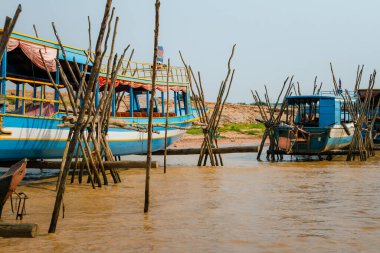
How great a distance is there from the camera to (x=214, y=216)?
24.0ft

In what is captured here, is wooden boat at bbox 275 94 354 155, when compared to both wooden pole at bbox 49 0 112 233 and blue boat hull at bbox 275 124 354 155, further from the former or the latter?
wooden pole at bbox 49 0 112 233

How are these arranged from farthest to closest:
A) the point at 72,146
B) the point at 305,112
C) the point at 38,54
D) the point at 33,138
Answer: the point at 305,112
the point at 38,54
the point at 33,138
the point at 72,146

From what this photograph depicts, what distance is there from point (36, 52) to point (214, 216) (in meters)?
6.80

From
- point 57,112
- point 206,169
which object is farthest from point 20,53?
point 206,169

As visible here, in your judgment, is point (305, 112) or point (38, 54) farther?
point (305, 112)

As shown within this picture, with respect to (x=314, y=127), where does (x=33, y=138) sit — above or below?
below

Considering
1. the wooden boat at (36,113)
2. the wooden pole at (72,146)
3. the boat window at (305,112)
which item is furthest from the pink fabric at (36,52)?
the boat window at (305,112)

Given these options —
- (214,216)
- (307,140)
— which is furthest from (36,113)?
(307,140)

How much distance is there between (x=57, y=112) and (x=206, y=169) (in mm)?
4719

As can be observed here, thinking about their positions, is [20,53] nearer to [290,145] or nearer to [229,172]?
[229,172]

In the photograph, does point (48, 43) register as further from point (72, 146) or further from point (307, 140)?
point (307, 140)

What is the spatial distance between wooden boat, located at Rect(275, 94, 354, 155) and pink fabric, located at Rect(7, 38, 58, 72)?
27.6 ft

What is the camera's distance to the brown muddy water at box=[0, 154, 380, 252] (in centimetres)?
564

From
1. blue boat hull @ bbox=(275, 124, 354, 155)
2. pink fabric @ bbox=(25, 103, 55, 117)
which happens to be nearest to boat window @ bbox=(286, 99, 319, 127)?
blue boat hull @ bbox=(275, 124, 354, 155)
